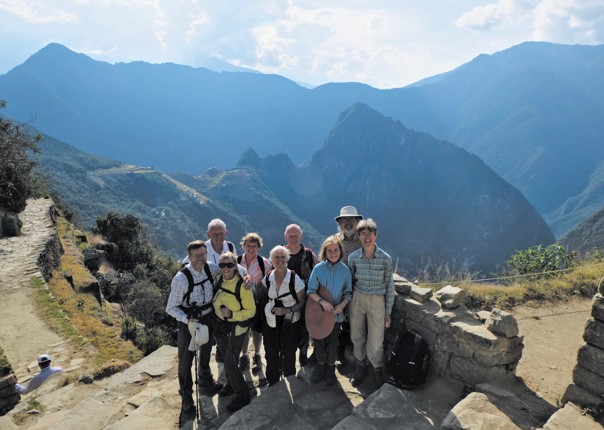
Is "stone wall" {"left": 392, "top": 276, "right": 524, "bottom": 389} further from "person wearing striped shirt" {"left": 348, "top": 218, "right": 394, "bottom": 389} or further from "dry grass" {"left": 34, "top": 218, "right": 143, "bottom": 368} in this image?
"dry grass" {"left": 34, "top": 218, "right": 143, "bottom": 368}

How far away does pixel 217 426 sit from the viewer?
5.08 m

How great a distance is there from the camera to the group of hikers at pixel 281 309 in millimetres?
5188

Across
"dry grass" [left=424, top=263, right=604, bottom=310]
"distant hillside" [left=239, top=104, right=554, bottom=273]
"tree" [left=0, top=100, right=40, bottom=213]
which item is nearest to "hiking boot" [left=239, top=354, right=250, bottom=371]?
"dry grass" [left=424, top=263, right=604, bottom=310]

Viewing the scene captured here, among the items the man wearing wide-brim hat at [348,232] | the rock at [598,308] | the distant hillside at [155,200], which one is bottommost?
the distant hillside at [155,200]

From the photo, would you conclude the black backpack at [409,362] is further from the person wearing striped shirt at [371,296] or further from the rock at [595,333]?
the rock at [595,333]

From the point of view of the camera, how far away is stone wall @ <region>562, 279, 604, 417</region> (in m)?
4.73

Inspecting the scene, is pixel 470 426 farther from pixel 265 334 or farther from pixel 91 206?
pixel 91 206

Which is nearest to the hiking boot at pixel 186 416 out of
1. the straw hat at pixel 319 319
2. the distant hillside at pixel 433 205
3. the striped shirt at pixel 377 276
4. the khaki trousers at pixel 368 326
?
the straw hat at pixel 319 319

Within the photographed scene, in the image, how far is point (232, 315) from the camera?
5.11 m

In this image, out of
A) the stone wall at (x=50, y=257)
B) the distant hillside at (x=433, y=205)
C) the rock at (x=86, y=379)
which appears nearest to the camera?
the rock at (x=86, y=379)

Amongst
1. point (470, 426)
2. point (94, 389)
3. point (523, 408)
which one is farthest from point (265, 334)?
point (94, 389)

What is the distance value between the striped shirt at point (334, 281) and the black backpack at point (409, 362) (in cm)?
100

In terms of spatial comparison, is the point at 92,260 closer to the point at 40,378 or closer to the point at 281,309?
the point at 40,378

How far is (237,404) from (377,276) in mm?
2596
